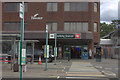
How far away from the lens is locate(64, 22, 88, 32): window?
1385 inches

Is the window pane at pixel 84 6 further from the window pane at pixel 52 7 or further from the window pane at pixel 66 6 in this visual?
the window pane at pixel 52 7

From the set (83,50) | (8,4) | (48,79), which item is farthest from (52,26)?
(48,79)

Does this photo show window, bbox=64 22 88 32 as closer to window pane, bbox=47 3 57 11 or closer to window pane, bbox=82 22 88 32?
window pane, bbox=82 22 88 32

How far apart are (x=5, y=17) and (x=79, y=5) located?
43.9ft

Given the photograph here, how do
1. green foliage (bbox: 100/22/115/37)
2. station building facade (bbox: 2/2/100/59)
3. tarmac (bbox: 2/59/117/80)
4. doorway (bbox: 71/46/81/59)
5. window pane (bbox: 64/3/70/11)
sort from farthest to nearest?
green foliage (bbox: 100/22/115/37) → doorway (bbox: 71/46/81/59) → window pane (bbox: 64/3/70/11) → station building facade (bbox: 2/2/100/59) → tarmac (bbox: 2/59/117/80)

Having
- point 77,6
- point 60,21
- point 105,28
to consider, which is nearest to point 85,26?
point 77,6

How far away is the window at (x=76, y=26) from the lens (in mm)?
35188

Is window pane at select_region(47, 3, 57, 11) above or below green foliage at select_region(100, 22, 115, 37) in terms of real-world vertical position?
above

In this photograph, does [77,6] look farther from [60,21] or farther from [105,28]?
[105,28]

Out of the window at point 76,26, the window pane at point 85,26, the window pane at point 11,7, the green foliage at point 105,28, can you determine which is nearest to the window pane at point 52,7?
the window at point 76,26

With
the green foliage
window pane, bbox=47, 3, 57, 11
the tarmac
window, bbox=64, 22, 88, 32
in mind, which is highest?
window pane, bbox=47, 3, 57, 11

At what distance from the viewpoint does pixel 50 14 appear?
116ft

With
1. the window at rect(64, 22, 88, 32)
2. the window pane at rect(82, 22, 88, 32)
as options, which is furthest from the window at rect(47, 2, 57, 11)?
the window pane at rect(82, 22, 88, 32)

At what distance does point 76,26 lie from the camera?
35219 millimetres
